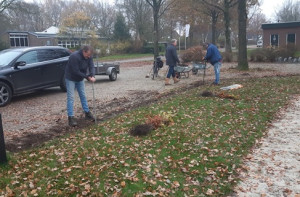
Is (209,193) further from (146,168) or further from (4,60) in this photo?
(4,60)

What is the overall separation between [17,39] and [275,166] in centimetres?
6267

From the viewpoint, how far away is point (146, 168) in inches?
207

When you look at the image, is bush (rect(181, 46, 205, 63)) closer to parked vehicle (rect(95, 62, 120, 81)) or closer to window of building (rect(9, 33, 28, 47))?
parked vehicle (rect(95, 62, 120, 81))

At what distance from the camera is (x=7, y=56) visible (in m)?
11.3

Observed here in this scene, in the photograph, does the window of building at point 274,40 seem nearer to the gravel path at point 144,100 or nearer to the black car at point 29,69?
the gravel path at point 144,100

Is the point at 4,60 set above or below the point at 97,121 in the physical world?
above

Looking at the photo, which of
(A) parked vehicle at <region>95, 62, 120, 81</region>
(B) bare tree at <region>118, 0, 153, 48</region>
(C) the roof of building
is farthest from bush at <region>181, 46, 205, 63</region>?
(B) bare tree at <region>118, 0, 153, 48</region>

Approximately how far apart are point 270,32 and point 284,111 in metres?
33.2

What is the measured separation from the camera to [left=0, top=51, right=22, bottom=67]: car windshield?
11.0 metres

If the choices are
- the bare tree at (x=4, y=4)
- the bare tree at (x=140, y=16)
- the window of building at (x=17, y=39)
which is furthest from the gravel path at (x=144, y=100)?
the window of building at (x=17, y=39)

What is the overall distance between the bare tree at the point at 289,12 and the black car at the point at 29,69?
246ft

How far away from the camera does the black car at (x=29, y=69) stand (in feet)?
34.7

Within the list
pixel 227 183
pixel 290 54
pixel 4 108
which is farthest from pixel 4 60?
pixel 290 54

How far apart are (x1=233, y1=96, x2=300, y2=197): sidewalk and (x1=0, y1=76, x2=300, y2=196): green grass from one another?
0.22m
